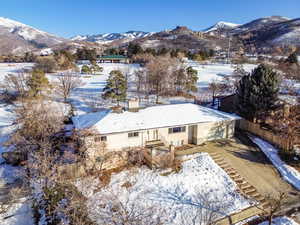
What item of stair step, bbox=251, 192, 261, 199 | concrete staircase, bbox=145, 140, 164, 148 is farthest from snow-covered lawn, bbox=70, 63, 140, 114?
stair step, bbox=251, 192, 261, 199

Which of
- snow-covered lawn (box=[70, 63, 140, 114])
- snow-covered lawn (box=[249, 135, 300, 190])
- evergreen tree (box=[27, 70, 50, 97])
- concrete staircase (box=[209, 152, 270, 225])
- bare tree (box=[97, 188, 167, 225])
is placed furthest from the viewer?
evergreen tree (box=[27, 70, 50, 97])

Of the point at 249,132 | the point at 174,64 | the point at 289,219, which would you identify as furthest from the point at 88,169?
the point at 174,64

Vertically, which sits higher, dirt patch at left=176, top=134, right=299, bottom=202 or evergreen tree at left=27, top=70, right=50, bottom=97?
evergreen tree at left=27, top=70, right=50, bottom=97

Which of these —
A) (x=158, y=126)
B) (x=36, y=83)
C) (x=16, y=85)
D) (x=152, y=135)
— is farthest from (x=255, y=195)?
(x=16, y=85)

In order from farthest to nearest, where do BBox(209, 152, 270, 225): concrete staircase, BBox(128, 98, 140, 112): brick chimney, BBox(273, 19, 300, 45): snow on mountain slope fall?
BBox(273, 19, 300, 45): snow on mountain slope → BBox(128, 98, 140, 112): brick chimney → BBox(209, 152, 270, 225): concrete staircase

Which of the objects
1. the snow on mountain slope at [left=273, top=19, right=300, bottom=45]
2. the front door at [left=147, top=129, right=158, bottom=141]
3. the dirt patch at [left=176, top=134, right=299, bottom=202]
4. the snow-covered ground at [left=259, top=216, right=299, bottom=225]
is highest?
the snow on mountain slope at [left=273, top=19, right=300, bottom=45]

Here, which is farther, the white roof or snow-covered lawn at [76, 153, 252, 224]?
the white roof

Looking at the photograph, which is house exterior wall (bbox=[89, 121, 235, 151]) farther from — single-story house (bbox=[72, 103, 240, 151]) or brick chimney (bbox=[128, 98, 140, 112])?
brick chimney (bbox=[128, 98, 140, 112])

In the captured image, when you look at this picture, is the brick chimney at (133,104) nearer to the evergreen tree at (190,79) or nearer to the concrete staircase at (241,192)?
the concrete staircase at (241,192)
